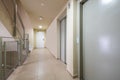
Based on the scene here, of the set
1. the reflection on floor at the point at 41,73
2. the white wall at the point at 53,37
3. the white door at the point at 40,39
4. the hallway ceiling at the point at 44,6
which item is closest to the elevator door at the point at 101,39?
the reflection on floor at the point at 41,73

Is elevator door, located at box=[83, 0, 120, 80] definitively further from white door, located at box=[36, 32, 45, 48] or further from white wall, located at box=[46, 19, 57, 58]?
white door, located at box=[36, 32, 45, 48]

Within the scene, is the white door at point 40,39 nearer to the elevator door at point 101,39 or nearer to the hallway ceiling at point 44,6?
the hallway ceiling at point 44,6

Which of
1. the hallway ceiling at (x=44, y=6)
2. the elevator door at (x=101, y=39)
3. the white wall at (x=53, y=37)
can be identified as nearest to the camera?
the elevator door at (x=101, y=39)

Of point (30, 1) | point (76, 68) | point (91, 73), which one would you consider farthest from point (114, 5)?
point (30, 1)

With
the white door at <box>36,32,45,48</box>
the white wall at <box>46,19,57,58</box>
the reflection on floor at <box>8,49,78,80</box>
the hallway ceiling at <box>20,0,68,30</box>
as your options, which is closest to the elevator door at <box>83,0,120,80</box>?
Answer: the reflection on floor at <box>8,49,78,80</box>

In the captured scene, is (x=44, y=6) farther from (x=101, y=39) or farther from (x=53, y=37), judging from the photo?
(x=101, y=39)

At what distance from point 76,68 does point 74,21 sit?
1.29 metres

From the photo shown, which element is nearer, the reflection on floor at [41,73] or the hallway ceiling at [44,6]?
the reflection on floor at [41,73]

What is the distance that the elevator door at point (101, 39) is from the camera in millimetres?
1494

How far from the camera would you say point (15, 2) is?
423cm

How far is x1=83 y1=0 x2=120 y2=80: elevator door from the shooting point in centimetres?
149

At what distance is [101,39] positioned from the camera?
72.4 inches

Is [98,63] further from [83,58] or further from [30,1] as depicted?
[30,1]

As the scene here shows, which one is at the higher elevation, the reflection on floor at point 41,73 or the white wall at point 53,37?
the white wall at point 53,37
